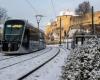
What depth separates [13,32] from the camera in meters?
44.0

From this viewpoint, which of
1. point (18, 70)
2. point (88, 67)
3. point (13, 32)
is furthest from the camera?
point (13, 32)

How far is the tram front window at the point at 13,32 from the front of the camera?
44031mm

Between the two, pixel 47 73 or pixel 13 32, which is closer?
pixel 47 73

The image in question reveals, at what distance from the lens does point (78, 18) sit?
410ft

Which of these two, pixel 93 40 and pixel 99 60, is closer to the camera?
Answer: pixel 99 60

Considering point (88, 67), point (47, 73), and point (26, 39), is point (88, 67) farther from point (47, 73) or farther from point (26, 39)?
point (26, 39)

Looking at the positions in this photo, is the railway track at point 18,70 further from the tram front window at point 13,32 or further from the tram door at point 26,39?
the tram door at point 26,39

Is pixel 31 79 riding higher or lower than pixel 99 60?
lower

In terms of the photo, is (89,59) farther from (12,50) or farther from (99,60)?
(12,50)

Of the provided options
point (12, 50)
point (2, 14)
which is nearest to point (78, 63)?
point (12, 50)

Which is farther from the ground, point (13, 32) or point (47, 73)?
point (13, 32)

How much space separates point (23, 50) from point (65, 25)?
352 ft

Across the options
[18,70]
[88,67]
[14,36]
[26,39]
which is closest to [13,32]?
[14,36]

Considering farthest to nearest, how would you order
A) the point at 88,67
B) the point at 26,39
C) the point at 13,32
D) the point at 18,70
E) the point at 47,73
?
the point at 26,39 → the point at 13,32 → the point at 18,70 → the point at 47,73 → the point at 88,67
